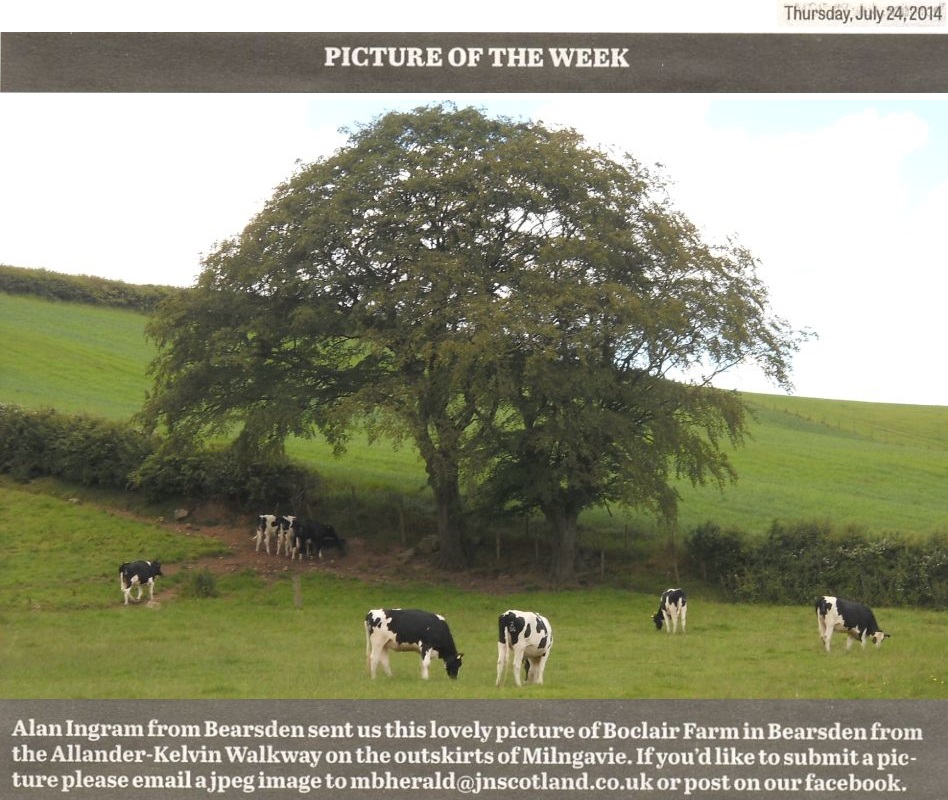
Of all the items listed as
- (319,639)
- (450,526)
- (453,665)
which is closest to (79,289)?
(450,526)

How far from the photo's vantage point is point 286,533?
35.7 m

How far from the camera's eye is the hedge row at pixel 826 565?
1241 inches

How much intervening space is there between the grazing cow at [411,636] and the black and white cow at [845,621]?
9.31 metres

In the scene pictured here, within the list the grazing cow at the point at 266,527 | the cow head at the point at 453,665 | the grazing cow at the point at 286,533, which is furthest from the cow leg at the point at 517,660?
the grazing cow at the point at 266,527

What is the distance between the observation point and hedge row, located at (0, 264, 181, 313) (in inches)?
2397

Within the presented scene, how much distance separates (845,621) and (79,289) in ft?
164

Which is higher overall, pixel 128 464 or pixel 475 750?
pixel 128 464

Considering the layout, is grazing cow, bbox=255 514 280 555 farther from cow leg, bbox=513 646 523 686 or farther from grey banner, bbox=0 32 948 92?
grey banner, bbox=0 32 948 92

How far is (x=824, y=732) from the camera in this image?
841 cm

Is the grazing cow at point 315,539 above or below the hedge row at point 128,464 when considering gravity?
below

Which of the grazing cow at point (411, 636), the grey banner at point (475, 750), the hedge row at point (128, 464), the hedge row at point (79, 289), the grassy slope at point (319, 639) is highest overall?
the hedge row at point (79, 289)

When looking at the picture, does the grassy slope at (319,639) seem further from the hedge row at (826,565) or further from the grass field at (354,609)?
the hedge row at (826,565)

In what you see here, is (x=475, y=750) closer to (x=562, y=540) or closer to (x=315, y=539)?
(x=562, y=540)
